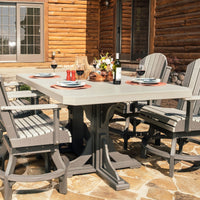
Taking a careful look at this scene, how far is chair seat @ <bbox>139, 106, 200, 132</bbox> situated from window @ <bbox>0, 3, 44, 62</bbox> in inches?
301

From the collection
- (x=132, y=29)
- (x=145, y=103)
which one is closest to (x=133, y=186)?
(x=145, y=103)

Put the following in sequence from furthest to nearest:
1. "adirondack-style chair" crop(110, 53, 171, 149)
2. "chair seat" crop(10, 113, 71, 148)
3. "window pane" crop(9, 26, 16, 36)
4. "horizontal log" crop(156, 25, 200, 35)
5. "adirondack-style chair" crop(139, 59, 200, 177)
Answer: "window pane" crop(9, 26, 16, 36)
"horizontal log" crop(156, 25, 200, 35)
"adirondack-style chair" crop(110, 53, 171, 149)
"adirondack-style chair" crop(139, 59, 200, 177)
"chair seat" crop(10, 113, 71, 148)

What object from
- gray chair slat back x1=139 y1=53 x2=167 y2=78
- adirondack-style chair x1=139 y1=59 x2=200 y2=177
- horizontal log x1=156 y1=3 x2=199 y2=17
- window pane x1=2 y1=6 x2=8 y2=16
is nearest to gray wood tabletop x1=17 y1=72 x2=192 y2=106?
adirondack-style chair x1=139 y1=59 x2=200 y2=177

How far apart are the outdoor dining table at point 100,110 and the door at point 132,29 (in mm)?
6679

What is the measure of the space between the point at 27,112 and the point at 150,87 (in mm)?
1338

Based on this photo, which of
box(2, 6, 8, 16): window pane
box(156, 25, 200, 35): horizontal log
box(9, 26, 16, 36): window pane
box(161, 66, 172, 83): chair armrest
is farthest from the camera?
box(9, 26, 16, 36): window pane

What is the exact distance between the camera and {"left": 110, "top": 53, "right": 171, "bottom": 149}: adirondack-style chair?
3.68 m

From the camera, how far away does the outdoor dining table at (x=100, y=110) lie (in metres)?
2.45

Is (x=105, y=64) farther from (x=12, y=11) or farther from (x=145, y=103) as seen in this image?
Result: (x=12, y=11)

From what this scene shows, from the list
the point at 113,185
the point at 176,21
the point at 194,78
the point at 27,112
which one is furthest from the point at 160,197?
the point at 176,21

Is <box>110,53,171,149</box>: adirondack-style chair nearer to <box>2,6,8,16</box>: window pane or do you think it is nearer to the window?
the window

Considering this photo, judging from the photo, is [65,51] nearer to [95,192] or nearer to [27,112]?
[27,112]

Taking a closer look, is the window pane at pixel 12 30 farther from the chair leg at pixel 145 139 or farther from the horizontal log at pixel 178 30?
the chair leg at pixel 145 139

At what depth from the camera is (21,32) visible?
10352 mm
